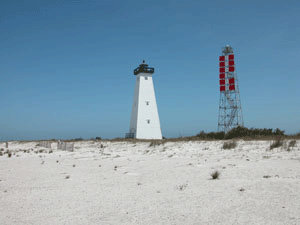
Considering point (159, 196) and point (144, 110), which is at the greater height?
point (144, 110)

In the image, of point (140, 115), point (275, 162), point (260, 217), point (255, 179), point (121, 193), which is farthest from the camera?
point (140, 115)

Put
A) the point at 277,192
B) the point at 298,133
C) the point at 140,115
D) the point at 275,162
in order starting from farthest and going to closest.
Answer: the point at 140,115
the point at 298,133
the point at 275,162
the point at 277,192

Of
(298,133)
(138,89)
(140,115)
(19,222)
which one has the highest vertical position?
(138,89)

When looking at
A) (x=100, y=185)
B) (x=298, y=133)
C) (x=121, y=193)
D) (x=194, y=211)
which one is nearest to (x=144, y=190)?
(x=121, y=193)

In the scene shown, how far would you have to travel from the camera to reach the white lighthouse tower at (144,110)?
34156mm

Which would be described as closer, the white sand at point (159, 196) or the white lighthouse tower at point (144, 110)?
the white sand at point (159, 196)

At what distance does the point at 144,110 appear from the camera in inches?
1367

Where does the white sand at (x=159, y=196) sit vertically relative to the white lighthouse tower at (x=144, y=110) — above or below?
below

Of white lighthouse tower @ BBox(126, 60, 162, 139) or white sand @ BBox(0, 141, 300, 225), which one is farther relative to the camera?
white lighthouse tower @ BBox(126, 60, 162, 139)

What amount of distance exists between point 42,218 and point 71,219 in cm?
59

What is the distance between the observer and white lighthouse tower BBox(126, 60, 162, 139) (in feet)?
112

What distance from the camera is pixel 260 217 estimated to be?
14.8 ft

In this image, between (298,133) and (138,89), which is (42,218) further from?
(138,89)

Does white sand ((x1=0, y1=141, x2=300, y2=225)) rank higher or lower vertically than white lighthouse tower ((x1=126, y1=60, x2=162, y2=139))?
lower
